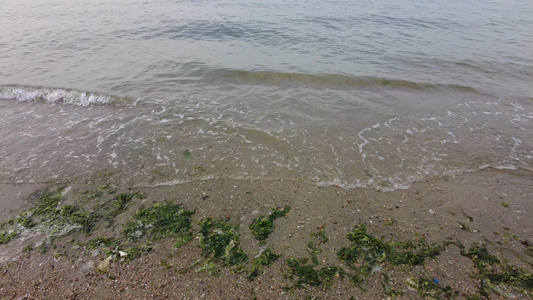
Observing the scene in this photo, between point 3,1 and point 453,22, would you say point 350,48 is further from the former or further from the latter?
point 3,1

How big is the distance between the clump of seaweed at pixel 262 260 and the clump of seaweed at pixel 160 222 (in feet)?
3.66

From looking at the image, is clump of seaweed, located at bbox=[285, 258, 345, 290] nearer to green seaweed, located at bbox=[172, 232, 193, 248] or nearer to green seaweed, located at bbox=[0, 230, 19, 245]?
green seaweed, located at bbox=[172, 232, 193, 248]

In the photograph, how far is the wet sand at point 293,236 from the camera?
3.10 meters

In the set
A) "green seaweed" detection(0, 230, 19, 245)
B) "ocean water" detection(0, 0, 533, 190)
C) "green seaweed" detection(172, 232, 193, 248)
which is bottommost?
"green seaweed" detection(172, 232, 193, 248)

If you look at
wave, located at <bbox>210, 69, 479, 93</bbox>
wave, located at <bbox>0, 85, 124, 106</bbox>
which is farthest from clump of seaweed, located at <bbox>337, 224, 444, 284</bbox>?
wave, located at <bbox>0, 85, 124, 106</bbox>

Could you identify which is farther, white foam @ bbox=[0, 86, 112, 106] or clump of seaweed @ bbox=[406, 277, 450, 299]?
white foam @ bbox=[0, 86, 112, 106]

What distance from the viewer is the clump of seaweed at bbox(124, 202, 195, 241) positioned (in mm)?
3880

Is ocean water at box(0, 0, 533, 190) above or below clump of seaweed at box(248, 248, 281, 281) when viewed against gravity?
above

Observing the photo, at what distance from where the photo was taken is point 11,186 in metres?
4.86

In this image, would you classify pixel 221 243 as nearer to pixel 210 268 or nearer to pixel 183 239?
pixel 210 268

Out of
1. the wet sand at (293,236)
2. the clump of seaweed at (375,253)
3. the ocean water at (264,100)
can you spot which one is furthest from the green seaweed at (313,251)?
the ocean water at (264,100)

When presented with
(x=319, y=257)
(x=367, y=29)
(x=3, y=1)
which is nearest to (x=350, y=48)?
(x=367, y=29)

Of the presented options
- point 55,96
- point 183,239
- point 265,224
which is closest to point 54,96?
point 55,96

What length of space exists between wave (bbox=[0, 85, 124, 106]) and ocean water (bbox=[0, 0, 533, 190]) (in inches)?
1.9
